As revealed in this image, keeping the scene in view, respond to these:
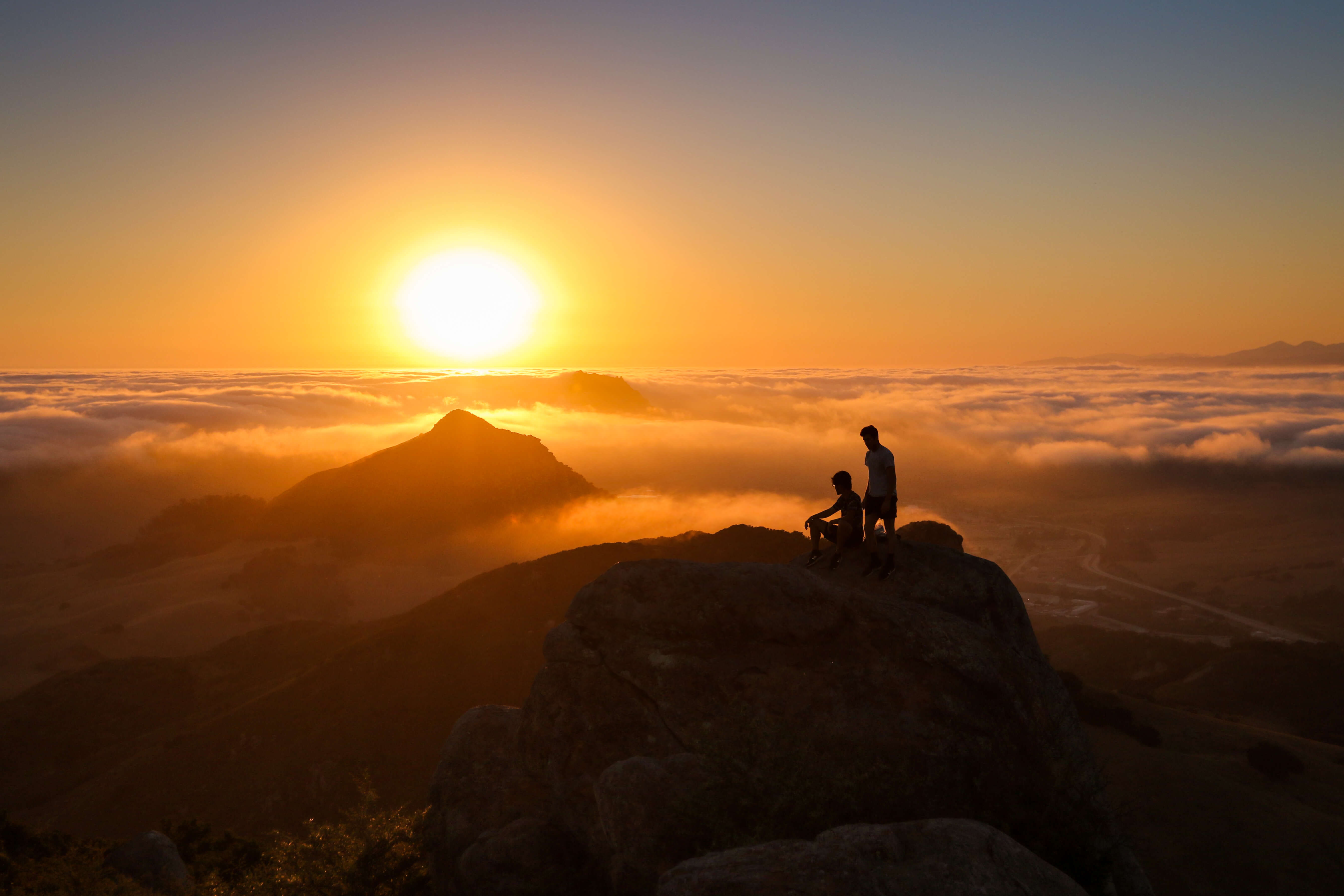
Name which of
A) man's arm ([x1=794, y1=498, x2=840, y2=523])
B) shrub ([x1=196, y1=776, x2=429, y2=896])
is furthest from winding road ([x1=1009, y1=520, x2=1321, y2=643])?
shrub ([x1=196, y1=776, x2=429, y2=896])

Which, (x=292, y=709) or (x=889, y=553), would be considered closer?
(x=889, y=553)

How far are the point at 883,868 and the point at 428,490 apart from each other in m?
74.8

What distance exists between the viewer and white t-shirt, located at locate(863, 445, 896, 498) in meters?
13.6

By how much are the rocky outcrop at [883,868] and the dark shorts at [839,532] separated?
7929 mm

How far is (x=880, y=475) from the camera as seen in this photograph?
13719mm

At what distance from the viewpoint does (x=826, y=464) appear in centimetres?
17225

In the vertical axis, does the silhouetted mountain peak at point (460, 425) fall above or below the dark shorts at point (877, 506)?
below

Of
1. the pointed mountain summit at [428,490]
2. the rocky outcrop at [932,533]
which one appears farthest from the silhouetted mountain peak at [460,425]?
the rocky outcrop at [932,533]

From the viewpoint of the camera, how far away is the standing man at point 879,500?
13.6 meters

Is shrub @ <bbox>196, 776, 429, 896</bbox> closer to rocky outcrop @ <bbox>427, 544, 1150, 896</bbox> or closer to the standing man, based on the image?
rocky outcrop @ <bbox>427, 544, 1150, 896</bbox>

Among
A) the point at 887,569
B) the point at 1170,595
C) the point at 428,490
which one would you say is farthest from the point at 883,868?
the point at 1170,595

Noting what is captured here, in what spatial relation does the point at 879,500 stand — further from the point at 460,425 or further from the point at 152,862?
the point at 460,425

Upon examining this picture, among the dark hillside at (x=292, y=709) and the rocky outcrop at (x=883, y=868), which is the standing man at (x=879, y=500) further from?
the dark hillside at (x=292, y=709)

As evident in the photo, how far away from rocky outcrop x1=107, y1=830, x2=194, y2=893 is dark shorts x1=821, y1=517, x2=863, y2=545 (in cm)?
2108
